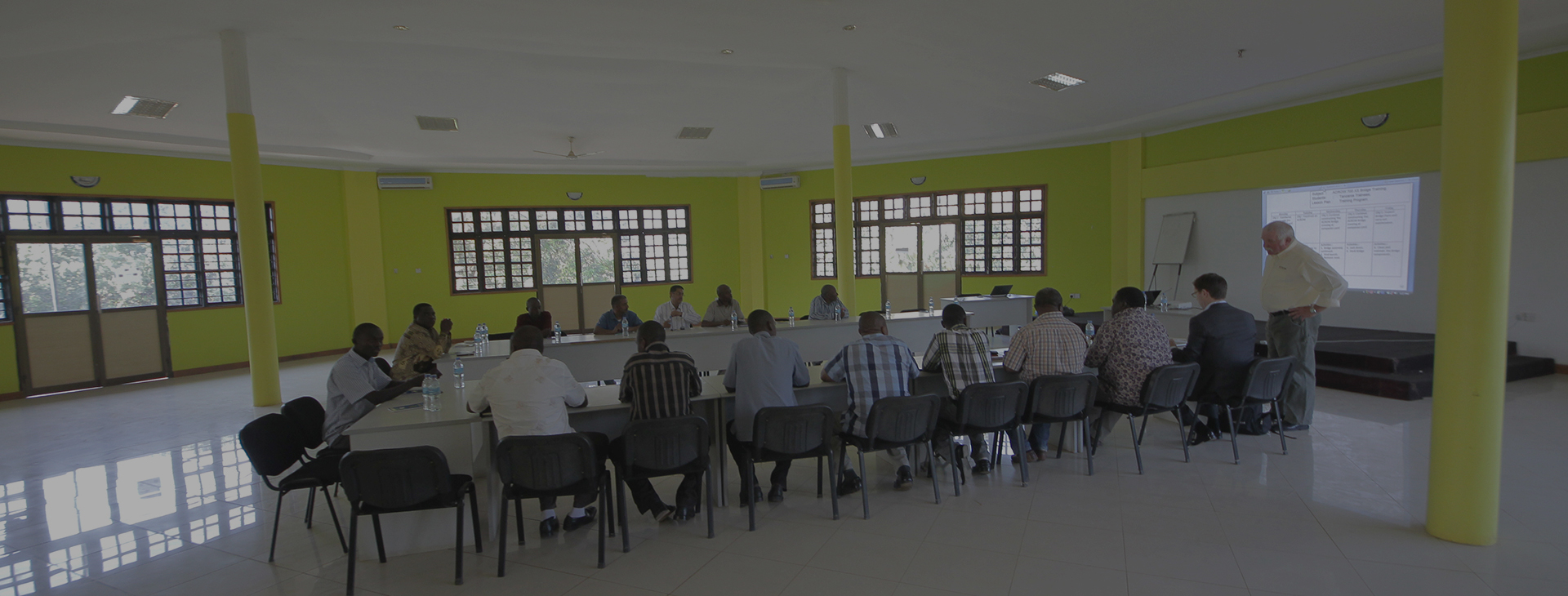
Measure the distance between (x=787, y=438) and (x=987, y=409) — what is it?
1.19m

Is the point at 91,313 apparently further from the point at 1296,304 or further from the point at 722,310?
the point at 1296,304

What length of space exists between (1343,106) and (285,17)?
10.4 metres

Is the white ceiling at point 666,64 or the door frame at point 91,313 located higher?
the white ceiling at point 666,64

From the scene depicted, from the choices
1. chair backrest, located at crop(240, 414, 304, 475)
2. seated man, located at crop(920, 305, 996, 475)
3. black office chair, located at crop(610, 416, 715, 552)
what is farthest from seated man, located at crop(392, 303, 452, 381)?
seated man, located at crop(920, 305, 996, 475)

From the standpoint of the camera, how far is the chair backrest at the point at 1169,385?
13.8 ft

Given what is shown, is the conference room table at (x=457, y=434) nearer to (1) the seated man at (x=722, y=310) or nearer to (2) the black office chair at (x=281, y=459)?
(2) the black office chair at (x=281, y=459)

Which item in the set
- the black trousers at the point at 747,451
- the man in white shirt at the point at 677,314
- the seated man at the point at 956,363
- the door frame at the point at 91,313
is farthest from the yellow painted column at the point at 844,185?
the door frame at the point at 91,313

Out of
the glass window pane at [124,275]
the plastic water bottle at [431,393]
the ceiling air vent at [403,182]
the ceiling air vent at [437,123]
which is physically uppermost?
the ceiling air vent at [437,123]

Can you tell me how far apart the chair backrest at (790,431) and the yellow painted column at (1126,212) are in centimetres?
851

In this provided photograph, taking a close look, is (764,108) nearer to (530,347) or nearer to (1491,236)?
(530,347)

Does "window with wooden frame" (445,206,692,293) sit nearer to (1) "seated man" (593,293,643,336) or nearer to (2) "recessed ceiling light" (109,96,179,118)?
(2) "recessed ceiling light" (109,96,179,118)

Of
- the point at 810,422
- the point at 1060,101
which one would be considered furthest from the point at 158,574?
the point at 1060,101

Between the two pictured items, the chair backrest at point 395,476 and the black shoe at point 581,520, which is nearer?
the chair backrest at point 395,476

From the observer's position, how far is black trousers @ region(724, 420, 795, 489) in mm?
3656
